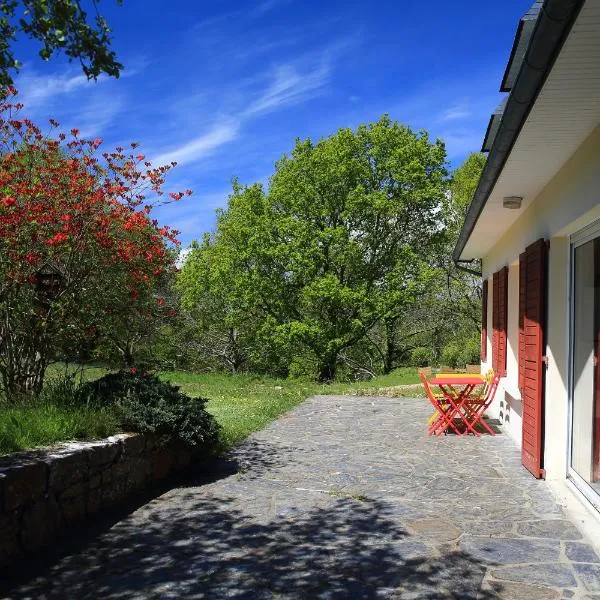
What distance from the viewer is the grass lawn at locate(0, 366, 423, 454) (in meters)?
4.83

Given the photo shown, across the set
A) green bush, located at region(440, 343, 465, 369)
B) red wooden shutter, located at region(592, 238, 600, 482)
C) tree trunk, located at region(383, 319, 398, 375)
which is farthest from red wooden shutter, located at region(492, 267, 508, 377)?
tree trunk, located at region(383, 319, 398, 375)

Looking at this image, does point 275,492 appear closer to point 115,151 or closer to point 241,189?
point 115,151

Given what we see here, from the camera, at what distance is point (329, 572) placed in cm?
380

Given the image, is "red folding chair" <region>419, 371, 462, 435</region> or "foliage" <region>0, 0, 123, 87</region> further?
"red folding chair" <region>419, 371, 462, 435</region>

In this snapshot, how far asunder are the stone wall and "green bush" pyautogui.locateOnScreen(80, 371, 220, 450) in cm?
17

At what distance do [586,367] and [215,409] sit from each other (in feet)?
23.6

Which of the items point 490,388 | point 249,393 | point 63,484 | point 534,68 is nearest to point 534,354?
point 490,388

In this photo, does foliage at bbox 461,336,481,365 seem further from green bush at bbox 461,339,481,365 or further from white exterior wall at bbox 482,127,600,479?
white exterior wall at bbox 482,127,600,479

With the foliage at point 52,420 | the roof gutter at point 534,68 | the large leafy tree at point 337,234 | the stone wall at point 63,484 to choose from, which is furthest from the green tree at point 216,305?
the roof gutter at point 534,68

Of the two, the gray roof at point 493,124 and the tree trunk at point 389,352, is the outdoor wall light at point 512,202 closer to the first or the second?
the gray roof at point 493,124

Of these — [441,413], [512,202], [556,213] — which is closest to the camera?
[556,213]

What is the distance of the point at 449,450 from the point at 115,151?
5.27 metres

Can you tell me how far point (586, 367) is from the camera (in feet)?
16.5

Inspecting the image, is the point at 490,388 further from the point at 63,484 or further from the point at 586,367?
the point at 63,484
